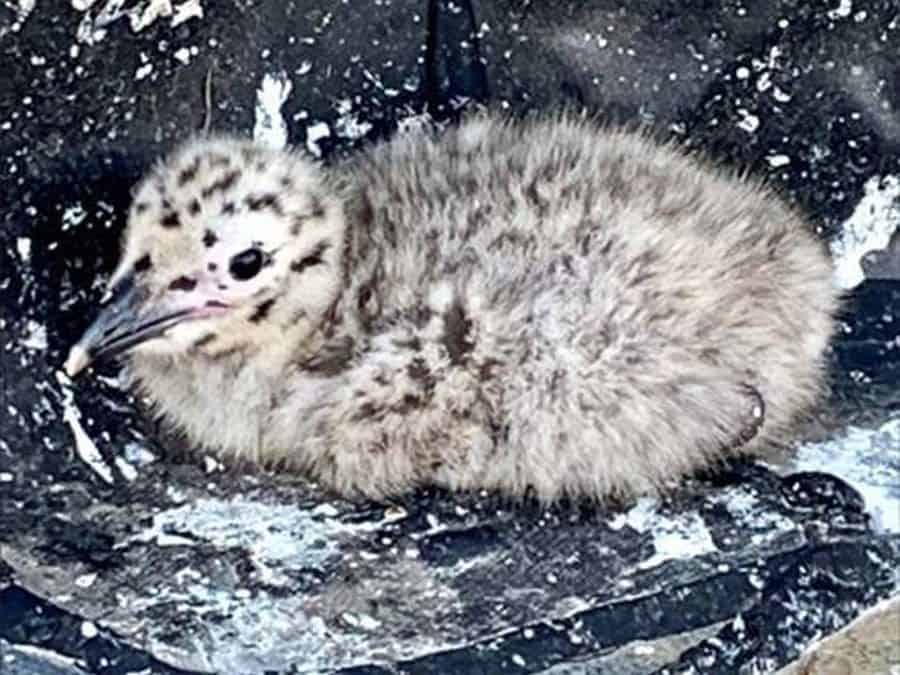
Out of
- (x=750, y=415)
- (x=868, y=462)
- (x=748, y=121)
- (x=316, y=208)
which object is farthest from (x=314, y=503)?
(x=748, y=121)

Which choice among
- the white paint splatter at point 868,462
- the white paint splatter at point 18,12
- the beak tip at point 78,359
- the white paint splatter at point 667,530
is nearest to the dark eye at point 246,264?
the beak tip at point 78,359

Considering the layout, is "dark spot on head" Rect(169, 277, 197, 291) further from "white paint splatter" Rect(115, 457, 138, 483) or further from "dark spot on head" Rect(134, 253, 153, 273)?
"white paint splatter" Rect(115, 457, 138, 483)

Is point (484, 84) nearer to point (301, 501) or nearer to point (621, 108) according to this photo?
point (621, 108)

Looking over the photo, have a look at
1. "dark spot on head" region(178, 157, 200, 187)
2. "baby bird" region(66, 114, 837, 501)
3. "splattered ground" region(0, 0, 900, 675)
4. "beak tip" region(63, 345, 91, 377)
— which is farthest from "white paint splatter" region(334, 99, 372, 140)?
"beak tip" region(63, 345, 91, 377)

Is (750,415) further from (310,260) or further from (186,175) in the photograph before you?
(186,175)

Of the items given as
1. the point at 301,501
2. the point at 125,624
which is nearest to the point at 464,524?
the point at 301,501

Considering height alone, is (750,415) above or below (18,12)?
below

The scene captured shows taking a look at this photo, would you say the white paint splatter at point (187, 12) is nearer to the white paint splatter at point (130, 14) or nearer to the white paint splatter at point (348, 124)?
the white paint splatter at point (130, 14)
